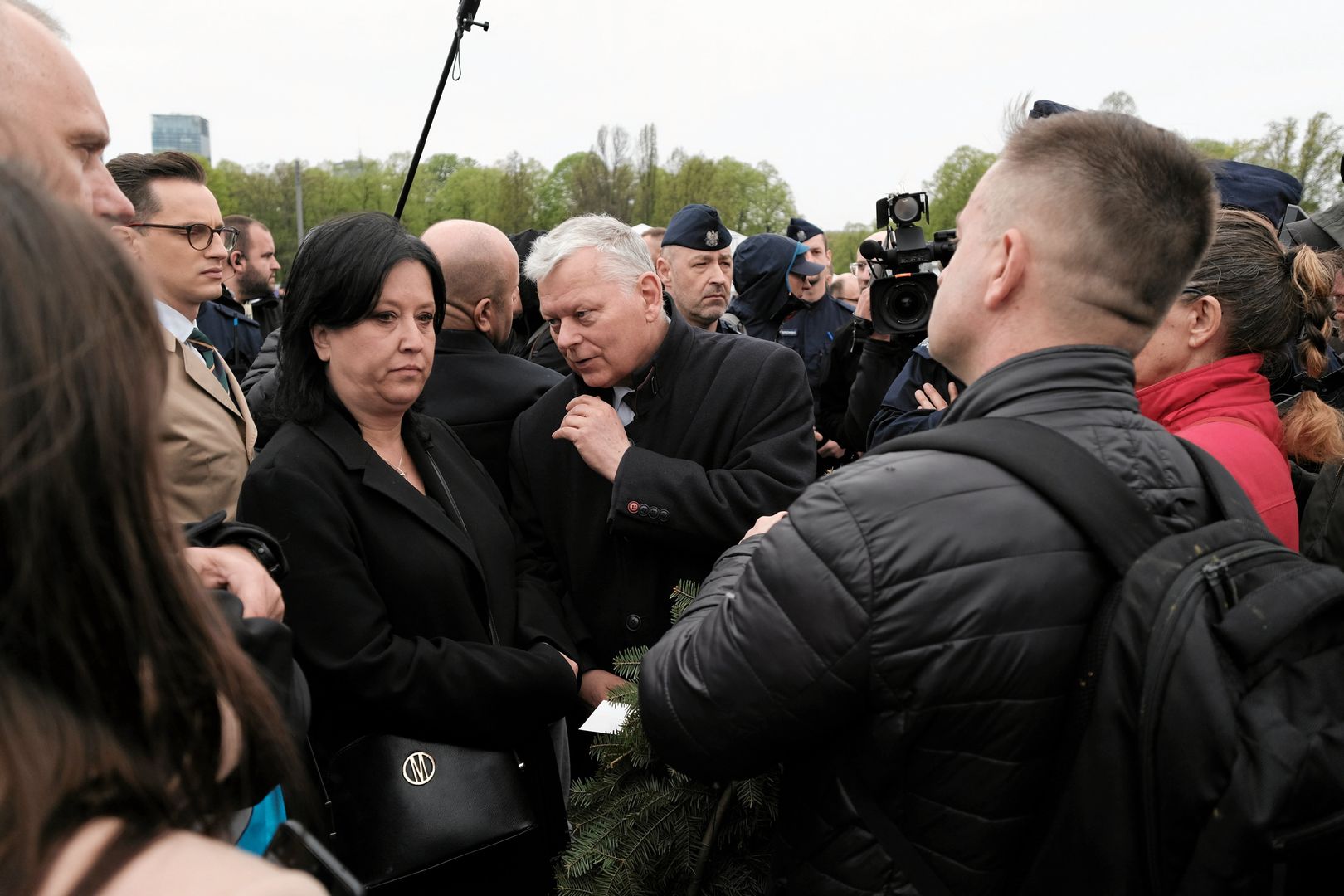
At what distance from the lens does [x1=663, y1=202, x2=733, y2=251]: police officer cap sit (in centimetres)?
672

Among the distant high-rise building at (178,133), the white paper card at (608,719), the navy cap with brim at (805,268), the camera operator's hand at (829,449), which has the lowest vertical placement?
the distant high-rise building at (178,133)

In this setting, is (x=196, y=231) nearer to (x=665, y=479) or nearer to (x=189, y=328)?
(x=189, y=328)

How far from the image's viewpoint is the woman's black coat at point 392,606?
244 cm

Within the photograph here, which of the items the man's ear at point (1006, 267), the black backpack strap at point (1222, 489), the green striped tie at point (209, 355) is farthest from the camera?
the green striped tie at point (209, 355)

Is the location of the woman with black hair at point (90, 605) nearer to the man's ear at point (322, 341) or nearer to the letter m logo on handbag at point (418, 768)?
the letter m logo on handbag at point (418, 768)

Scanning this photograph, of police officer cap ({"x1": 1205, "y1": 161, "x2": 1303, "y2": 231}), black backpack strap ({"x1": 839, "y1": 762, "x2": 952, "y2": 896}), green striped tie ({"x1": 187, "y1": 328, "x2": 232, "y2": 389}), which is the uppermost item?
police officer cap ({"x1": 1205, "y1": 161, "x2": 1303, "y2": 231})

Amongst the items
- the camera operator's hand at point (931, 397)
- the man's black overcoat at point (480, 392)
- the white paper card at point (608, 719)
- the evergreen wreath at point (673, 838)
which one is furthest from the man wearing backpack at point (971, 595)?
the camera operator's hand at point (931, 397)

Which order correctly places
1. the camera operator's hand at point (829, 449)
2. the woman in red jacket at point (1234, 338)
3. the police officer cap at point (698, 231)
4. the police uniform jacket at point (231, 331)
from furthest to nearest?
the police uniform jacket at point (231, 331) < the police officer cap at point (698, 231) < the camera operator's hand at point (829, 449) < the woman in red jacket at point (1234, 338)

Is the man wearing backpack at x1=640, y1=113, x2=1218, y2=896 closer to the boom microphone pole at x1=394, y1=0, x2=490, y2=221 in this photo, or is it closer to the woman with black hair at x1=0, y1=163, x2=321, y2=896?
the woman with black hair at x1=0, y1=163, x2=321, y2=896

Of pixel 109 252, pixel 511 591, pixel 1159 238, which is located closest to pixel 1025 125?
pixel 1159 238

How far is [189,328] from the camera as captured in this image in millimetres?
3791

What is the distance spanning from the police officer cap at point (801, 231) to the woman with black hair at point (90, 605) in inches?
316

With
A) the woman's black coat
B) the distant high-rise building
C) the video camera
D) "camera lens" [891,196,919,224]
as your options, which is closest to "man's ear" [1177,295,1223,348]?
the video camera

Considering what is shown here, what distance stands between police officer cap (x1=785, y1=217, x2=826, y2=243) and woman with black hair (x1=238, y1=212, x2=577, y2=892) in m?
6.12
